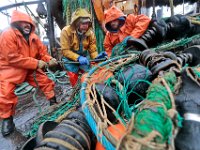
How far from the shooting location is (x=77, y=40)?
4270mm

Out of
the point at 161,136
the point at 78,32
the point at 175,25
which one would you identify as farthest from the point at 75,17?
the point at 161,136

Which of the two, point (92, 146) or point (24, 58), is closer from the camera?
point (92, 146)

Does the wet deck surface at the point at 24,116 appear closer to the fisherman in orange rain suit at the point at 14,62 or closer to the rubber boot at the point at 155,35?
the fisherman in orange rain suit at the point at 14,62

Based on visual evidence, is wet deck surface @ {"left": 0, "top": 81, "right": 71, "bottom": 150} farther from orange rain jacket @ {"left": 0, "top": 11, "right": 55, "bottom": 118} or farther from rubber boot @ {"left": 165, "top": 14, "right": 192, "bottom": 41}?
rubber boot @ {"left": 165, "top": 14, "right": 192, "bottom": 41}

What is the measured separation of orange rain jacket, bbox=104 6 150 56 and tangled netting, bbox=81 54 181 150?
1650 mm

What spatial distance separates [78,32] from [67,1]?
8.70ft

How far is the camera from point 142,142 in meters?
0.89

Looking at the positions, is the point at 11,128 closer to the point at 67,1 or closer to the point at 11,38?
the point at 11,38

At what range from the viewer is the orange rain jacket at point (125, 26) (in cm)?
399

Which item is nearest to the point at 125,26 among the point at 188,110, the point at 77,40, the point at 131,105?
the point at 77,40

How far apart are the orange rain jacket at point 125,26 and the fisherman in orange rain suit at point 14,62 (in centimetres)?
147

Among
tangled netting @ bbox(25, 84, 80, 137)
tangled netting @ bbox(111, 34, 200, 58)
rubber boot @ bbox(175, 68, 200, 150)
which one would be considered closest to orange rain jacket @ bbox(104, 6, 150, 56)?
tangled netting @ bbox(111, 34, 200, 58)

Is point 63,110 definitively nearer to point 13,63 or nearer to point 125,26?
point 13,63

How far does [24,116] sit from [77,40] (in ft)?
5.75
